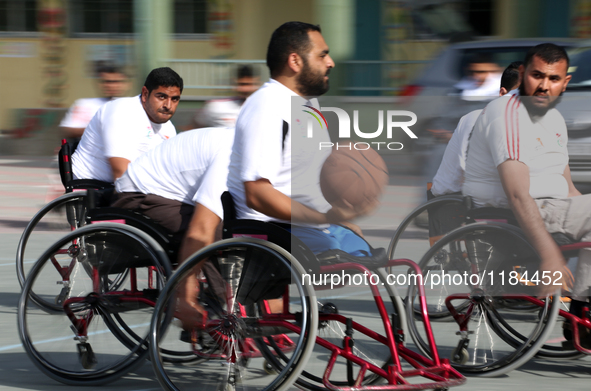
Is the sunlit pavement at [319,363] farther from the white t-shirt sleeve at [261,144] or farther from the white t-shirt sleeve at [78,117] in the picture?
the white t-shirt sleeve at [78,117]

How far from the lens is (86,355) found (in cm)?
411

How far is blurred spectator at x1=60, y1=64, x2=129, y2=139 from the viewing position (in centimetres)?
673

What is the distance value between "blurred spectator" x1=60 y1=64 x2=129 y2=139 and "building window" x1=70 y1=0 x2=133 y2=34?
12121 millimetres

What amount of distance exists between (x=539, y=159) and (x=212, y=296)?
1.66m

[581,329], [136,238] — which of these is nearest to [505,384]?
[581,329]

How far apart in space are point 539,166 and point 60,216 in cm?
327

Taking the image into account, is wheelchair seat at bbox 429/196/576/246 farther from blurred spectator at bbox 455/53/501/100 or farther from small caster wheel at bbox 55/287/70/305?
blurred spectator at bbox 455/53/501/100

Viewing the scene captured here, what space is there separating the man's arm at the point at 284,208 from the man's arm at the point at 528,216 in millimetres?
743

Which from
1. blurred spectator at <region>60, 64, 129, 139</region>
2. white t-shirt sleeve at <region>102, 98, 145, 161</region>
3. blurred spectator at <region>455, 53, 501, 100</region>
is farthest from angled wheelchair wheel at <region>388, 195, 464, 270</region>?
blurred spectator at <region>60, 64, 129, 139</region>

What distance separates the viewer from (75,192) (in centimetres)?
564

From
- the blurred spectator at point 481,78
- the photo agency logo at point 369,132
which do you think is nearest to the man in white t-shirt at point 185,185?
the photo agency logo at point 369,132

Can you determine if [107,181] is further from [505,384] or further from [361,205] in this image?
[505,384]

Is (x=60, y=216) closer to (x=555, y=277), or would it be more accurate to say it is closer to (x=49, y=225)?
(x=49, y=225)

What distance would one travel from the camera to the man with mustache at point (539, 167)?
12.9 ft
